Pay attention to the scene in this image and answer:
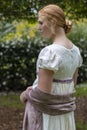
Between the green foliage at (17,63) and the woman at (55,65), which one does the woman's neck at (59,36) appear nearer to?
the woman at (55,65)

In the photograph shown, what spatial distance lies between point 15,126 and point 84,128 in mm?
1063

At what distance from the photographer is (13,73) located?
10.9m

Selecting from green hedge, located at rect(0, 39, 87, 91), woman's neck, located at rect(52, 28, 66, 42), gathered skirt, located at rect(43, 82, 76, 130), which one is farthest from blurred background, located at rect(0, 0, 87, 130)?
woman's neck, located at rect(52, 28, 66, 42)

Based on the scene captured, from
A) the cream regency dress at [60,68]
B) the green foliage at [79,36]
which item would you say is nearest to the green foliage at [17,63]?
the green foliage at [79,36]

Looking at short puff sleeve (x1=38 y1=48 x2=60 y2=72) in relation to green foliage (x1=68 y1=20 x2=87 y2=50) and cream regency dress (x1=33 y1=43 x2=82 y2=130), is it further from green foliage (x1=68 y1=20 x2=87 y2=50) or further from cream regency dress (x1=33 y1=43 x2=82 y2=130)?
green foliage (x1=68 y1=20 x2=87 y2=50)

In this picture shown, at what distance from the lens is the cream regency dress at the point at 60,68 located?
3188mm

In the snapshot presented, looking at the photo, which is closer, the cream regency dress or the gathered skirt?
the cream regency dress

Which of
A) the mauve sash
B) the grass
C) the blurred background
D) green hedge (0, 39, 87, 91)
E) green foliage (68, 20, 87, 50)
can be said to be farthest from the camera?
green foliage (68, 20, 87, 50)

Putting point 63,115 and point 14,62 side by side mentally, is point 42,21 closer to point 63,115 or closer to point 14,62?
point 63,115

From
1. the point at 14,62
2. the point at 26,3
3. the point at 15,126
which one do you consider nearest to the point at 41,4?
the point at 26,3

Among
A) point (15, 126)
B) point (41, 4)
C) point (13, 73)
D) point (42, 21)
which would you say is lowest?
point (13, 73)

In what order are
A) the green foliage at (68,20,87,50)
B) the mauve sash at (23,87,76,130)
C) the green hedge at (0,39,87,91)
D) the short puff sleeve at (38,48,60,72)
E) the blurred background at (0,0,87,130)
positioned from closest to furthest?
1. the short puff sleeve at (38,48,60,72)
2. the mauve sash at (23,87,76,130)
3. the blurred background at (0,0,87,130)
4. the green hedge at (0,39,87,91)
5. the green foliage at (68,20,87,50)

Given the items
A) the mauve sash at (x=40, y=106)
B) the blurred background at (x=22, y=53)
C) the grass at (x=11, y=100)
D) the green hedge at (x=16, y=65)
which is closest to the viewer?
the mauve sash at (x=40, y=106)

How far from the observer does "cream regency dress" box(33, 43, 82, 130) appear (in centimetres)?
319
